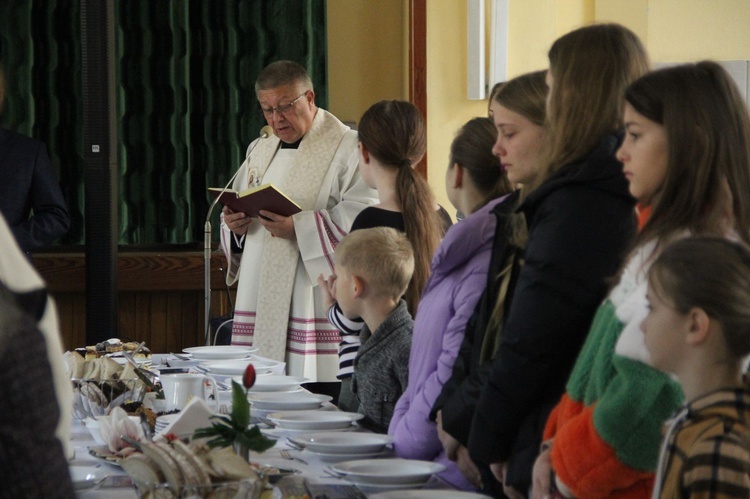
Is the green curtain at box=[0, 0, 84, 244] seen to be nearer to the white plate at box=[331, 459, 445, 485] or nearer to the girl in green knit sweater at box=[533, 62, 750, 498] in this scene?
the white plate at box=[331, 459, 445, 485]

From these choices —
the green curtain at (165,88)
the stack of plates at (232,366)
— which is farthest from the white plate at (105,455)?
the green curtain at (165,88)

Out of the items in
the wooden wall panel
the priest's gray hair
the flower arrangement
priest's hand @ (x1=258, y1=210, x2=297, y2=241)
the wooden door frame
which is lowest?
the wooden wall panel

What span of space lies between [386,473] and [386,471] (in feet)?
0.09

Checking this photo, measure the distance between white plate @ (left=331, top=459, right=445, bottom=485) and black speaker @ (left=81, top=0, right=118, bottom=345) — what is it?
3.36 metres

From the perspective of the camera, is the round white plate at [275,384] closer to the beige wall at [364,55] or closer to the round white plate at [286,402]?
the round white plate at [286,402]

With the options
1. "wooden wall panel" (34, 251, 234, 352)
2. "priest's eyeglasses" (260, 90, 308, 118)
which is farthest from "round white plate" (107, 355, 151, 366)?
"wooden wall panel" (34, 251, 234, 352)

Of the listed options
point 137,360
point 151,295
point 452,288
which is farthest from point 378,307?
point 151,295

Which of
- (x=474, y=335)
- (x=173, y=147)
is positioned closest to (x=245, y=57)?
(x=173, y=147)

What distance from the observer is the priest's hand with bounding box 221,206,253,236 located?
166 inches

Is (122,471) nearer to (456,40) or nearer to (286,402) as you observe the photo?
(286,402)

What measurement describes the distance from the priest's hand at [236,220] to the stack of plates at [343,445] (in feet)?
6.92

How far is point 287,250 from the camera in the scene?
170 inches

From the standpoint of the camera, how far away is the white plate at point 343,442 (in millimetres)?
2033

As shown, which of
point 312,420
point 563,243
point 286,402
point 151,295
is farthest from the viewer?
point 151,295
